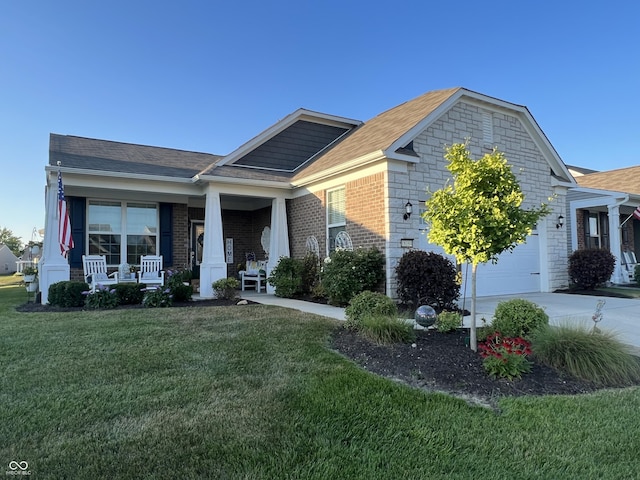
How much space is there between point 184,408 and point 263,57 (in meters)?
12.3

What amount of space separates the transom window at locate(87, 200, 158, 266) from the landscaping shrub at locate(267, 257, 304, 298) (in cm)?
401

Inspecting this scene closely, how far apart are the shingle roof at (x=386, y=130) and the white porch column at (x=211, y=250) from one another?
2.57 metres

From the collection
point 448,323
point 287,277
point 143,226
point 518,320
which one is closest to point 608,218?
point 287,277

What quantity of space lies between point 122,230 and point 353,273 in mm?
7389

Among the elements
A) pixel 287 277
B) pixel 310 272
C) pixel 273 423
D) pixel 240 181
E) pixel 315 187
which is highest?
pixel 240 181

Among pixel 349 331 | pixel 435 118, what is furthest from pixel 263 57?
pixel 349 331

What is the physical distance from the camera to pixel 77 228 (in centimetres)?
1064

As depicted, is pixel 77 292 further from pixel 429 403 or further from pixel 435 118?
pixel 435 118

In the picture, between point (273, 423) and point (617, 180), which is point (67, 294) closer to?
point (273, 423)

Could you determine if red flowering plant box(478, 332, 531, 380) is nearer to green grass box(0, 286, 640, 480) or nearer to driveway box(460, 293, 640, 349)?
green grass box(0, 286, 640, 480)

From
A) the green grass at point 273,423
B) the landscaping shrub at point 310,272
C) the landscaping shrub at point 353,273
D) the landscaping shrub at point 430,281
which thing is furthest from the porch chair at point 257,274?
the green grass at point 273,423

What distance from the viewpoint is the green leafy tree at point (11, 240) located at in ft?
184

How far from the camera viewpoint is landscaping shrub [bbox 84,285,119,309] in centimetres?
838

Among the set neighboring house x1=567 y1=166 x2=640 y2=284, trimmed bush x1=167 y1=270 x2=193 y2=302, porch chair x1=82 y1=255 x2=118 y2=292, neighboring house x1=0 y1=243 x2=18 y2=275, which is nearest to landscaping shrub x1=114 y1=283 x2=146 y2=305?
porch chair x1=82 y1=255 x2=118 y2=292
